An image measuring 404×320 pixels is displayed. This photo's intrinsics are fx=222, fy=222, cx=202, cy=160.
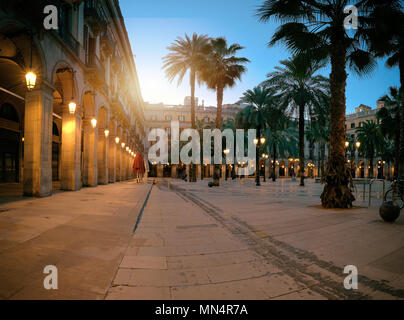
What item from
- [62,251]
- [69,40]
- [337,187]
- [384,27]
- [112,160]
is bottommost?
[62,251]

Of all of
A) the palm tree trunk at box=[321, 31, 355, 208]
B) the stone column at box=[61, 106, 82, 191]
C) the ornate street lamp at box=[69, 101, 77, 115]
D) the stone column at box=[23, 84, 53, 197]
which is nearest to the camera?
the palm tree trunk at box=[321, 31, 355, 208]

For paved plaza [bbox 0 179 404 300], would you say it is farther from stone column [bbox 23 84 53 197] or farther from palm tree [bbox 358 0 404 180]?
palm tree [bbox 358 0 404 180]

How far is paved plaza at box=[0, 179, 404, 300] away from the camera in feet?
8.11

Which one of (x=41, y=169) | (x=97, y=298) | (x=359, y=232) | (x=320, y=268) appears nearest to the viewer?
(x=97, y=298)

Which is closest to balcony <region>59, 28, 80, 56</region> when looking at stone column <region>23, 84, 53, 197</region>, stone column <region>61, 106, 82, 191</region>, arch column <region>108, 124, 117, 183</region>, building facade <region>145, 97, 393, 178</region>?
Result: stone column <region>61, 106, 82, 191</region>

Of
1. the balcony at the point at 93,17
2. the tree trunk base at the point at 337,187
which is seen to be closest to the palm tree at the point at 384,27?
the tree trunk base at the point at 337,187

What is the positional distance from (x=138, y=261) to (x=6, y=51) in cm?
1182

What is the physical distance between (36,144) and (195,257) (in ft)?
29.3

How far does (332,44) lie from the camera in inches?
338

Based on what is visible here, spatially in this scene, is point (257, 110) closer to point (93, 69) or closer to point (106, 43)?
point (106, 43)

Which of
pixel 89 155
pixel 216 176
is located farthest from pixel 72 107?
pixel 216 176
